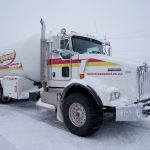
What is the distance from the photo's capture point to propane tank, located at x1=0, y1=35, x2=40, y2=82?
298 inches

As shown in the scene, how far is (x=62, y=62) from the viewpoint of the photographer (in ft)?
20.7

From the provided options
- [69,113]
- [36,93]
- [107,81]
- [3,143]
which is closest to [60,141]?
[69,113]

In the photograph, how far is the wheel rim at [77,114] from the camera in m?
5.28

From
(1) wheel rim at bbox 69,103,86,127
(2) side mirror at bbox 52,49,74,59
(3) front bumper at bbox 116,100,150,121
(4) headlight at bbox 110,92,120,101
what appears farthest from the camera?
(2) side mirror at bbox 52,49,74,59

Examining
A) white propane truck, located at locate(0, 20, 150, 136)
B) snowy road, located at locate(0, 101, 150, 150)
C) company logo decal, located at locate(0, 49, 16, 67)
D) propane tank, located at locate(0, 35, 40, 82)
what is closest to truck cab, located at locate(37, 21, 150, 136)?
white propane truck, located at locate(0, 20, 150, 136)

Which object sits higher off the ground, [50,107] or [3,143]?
[50,107]

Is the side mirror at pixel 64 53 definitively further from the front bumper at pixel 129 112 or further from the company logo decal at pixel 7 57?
the company logo decal at pixel 7 57

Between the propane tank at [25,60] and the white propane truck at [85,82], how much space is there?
36 mm

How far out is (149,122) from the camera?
6.60m

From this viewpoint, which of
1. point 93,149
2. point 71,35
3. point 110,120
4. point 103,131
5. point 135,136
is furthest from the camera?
point 110,120

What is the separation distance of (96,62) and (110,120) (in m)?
2.37

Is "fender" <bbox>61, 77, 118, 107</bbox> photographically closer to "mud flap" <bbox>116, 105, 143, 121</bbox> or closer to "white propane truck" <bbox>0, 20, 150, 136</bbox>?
"white propane truck" <bbox>0, 20, 150, 136</bbox>

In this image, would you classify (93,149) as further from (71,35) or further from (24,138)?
(71,35)

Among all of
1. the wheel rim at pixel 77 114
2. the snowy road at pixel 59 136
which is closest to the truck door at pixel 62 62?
the wheel rim at pixel 77 114
